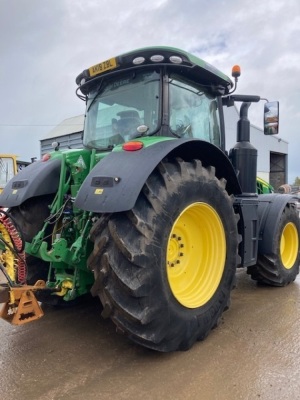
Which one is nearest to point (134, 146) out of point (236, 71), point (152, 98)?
point (152, 98)

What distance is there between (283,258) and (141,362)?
2.94 m

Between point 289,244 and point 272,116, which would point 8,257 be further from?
point 289,244

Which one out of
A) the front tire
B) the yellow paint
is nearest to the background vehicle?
the front tire

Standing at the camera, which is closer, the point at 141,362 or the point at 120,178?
the point at 120,178

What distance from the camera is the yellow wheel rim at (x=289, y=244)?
488 cm

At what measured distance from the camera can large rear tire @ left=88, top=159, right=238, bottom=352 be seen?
2.37m

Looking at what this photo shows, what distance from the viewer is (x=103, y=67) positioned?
11.0ft

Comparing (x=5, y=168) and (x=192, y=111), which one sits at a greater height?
(x=192, y=111)

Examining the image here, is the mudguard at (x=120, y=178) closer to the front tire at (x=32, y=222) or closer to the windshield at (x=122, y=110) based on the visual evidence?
the windshield at (x=122, y=110)

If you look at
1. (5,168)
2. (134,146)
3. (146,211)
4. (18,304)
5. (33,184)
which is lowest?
(18,304)

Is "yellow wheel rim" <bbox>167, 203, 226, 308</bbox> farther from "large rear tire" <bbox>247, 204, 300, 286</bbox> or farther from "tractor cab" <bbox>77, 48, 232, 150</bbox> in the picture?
"large rear tire" <bbox>247, 204, 300, 286</bbox>

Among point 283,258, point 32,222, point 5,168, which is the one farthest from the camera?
point 5,168

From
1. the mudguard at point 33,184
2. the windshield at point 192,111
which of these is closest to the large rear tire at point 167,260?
the windshield at point 192,111

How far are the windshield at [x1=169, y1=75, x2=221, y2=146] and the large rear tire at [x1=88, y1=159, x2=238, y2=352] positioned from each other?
0.58 m
